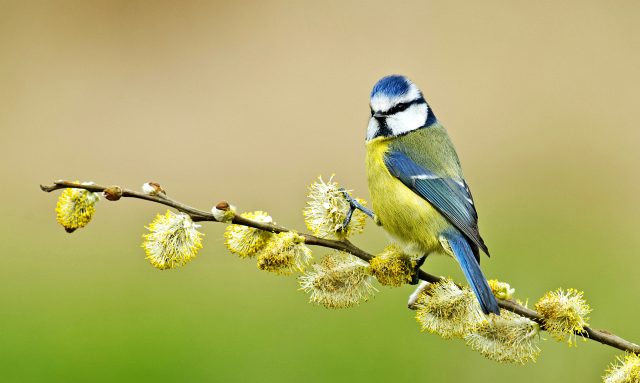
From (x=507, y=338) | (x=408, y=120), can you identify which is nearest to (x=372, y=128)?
(x=408, y=120)

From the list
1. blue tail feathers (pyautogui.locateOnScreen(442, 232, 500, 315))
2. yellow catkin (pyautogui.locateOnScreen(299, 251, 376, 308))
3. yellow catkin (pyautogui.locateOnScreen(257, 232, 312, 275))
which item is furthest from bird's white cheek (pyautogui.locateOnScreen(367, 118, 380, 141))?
yellow catkin (pyautogui.locateOnScreen(257, 232, 312, 275))

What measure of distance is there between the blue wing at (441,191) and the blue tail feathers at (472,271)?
24 mm

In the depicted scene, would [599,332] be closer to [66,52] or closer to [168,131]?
[168,131]

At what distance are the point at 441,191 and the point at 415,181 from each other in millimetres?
66

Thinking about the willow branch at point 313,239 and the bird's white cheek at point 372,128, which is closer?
the willow branch at point 313,239

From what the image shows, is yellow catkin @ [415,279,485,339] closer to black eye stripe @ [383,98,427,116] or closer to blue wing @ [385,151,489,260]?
blue wing @ [385,151,489,260]

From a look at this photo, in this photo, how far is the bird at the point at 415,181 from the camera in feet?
6.68

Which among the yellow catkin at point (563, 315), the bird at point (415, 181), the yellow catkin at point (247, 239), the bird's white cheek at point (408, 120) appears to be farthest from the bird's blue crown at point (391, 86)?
the yellow catkin at point (563, 315)

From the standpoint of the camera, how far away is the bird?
2037 millimetres

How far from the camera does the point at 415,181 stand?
7.05 feet

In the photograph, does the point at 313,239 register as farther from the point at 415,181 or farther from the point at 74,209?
the point at 415,181

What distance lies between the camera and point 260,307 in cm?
400

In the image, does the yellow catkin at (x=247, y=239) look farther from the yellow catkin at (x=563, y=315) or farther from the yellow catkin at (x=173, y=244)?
the yellow catkin at (x=563, y=315)

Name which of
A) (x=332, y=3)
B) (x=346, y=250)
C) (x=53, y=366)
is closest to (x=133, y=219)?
(x=53, y=366)
